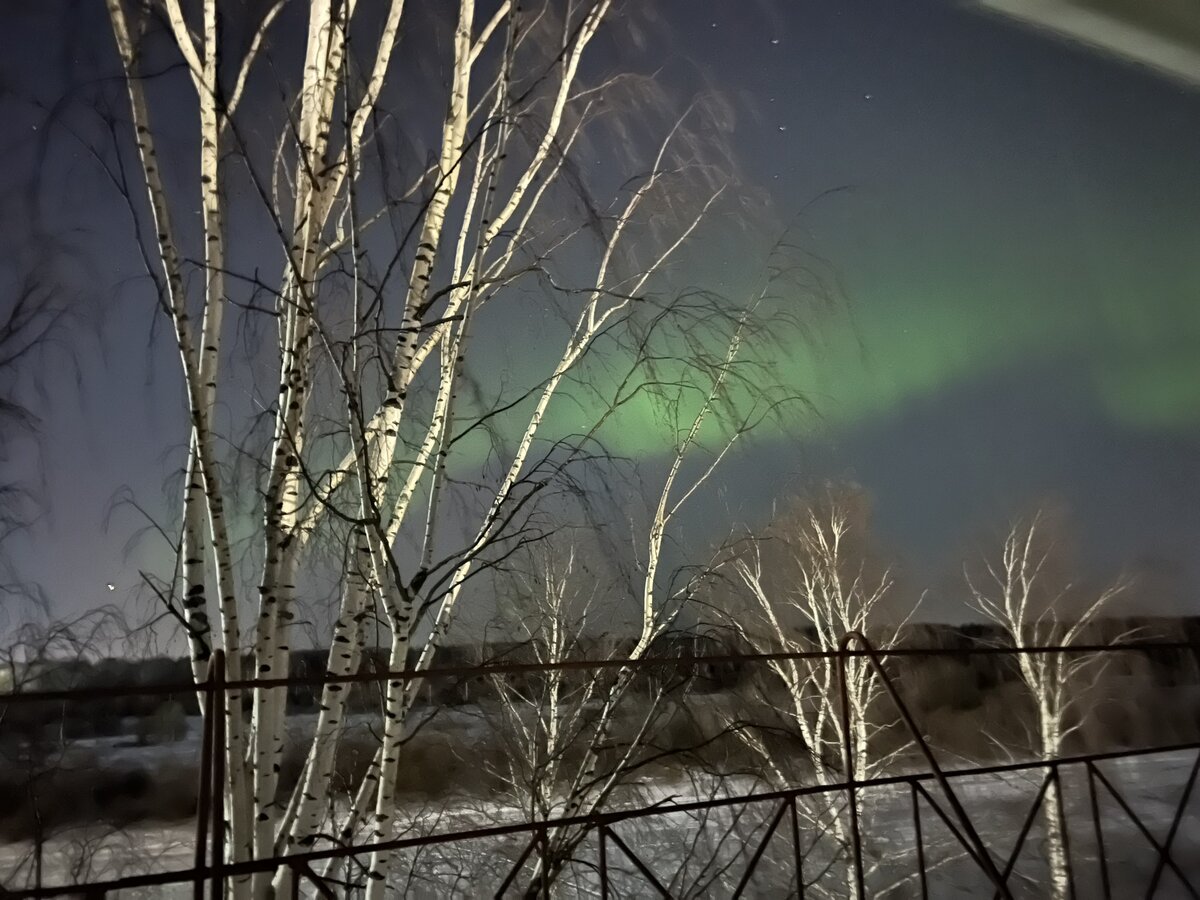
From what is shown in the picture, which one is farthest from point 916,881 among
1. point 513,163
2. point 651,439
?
point 513,163

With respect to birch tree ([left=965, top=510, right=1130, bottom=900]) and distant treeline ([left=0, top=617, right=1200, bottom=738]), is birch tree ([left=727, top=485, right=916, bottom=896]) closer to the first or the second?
distant treeline ([left=0, top=617, right=1200, bottom=738])

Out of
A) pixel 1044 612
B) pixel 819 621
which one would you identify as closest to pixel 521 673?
pixel 819 621

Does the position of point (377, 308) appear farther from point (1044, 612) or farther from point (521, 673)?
point (1044, 612)

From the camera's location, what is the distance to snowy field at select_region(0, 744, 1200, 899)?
76.7 inches

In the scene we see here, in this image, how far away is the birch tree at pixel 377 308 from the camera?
6.03 ft

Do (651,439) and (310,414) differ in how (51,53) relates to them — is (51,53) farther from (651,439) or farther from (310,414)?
(651,439)

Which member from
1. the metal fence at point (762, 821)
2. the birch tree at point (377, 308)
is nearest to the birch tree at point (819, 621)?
the metal fence at point (762, 821)

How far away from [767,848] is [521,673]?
80cm

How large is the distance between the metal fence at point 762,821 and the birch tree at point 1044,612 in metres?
0.14

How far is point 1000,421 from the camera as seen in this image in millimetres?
3107

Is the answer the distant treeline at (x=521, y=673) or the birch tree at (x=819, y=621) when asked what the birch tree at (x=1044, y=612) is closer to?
the distant treeline at (x=521, y=673)

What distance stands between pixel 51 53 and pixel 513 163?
1.10 metres

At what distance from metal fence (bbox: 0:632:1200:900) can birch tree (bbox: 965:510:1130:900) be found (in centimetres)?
14

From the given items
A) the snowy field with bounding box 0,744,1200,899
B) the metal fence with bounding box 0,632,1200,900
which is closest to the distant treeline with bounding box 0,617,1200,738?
the metal fence with bounding box 0,632,1200,900
